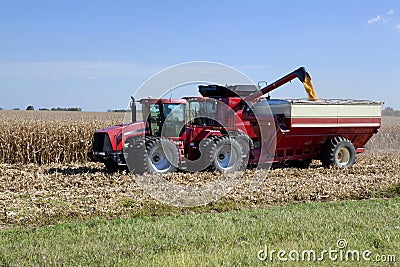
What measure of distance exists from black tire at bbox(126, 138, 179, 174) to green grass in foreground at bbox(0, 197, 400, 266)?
14.1ft

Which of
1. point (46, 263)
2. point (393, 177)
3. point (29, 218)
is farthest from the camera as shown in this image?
point (393, 177)

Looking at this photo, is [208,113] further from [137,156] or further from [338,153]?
[338,153]

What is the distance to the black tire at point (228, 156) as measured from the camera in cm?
1340

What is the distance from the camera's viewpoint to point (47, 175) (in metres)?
13.2

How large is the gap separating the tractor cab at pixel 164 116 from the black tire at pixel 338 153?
15.2ft

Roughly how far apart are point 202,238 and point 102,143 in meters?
6.83

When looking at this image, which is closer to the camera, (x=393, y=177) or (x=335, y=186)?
(x=335, y=186)

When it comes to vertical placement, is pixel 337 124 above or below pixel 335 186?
above

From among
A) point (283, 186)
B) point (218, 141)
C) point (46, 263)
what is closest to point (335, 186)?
point (283, 186)

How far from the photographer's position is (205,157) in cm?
Answer: 1332

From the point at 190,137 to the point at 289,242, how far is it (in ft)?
23.0

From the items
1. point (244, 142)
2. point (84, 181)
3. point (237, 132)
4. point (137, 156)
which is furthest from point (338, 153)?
point (84, 181)

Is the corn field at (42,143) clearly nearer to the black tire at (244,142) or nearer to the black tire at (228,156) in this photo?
the black tire at (228,156)

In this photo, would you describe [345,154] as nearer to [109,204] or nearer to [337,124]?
[337,124]
